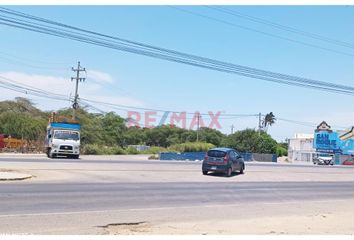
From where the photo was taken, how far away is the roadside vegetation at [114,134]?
68.6 metres

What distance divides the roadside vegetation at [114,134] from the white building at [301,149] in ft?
10.8

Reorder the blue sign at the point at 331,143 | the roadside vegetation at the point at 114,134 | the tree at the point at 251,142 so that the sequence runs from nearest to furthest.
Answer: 1. the roadside vegetation at the point at 114,134
2. the blue sign at the point at 331,143
3. the tree at the point at 251,142

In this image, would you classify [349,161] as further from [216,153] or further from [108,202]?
[108,202]

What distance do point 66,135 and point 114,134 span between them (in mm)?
56196

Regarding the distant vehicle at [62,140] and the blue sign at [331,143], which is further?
the blue sign at [331,143]

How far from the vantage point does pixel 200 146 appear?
76688 millimetres

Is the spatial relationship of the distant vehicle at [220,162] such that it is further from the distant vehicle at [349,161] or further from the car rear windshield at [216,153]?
the distant vehicle at [349,161]

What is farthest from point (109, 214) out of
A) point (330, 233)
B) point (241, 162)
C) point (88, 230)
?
point (241, 162)

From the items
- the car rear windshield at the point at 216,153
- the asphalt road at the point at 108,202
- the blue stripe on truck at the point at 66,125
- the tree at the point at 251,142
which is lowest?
the asphalt road at the point at 108,202

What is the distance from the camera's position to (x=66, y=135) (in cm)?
4159

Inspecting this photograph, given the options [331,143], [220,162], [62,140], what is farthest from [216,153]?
[331,143]

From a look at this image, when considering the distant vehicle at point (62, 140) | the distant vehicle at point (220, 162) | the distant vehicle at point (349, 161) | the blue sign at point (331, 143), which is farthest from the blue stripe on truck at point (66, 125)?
the blue sign at point (331, 143)

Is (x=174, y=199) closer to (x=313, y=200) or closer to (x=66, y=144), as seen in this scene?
(x=313, y=200)
